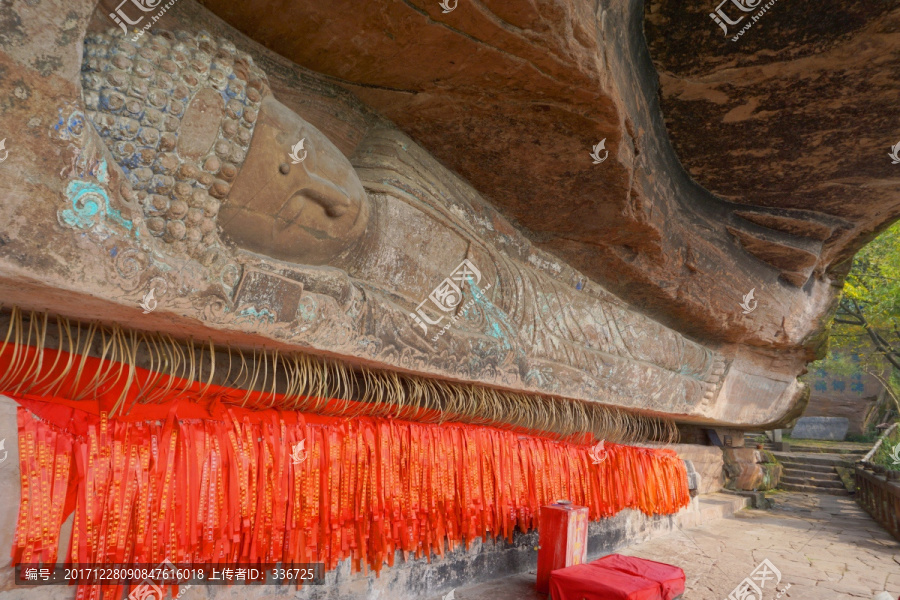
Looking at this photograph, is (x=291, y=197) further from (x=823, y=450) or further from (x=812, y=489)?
(x=823, y=450)

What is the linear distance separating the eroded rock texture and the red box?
71 cm

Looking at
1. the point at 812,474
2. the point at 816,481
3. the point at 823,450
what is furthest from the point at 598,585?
the point at 823,450

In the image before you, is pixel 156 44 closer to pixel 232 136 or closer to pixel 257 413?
pixel 232 136

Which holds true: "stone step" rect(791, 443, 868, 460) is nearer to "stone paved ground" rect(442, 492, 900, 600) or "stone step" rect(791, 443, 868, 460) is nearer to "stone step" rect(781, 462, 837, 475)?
"stone step" rect(781, 462, 837, 475)

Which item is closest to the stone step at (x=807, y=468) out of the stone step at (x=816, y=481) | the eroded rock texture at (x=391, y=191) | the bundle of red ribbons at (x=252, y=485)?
the stone step at (x=816, y=481)

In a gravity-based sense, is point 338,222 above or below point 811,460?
above

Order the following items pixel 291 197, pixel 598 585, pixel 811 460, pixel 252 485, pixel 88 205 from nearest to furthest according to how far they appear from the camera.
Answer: pixel 88 205, pixel 291 197, pixel 252 485, pixel 598 585, pixel 811 460

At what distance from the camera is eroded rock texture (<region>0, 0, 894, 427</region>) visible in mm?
1388

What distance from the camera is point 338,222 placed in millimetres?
2100

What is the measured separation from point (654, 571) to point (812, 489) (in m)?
8.54

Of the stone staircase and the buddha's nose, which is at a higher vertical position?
the buddha's nose

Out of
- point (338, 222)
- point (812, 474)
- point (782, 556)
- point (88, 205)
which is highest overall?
point (338, 222)

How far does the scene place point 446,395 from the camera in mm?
2912

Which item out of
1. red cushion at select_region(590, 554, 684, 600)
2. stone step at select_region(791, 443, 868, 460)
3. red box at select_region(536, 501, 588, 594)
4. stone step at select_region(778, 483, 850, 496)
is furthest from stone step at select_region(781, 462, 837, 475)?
red box at select_region(536, 501, 588, 594)
